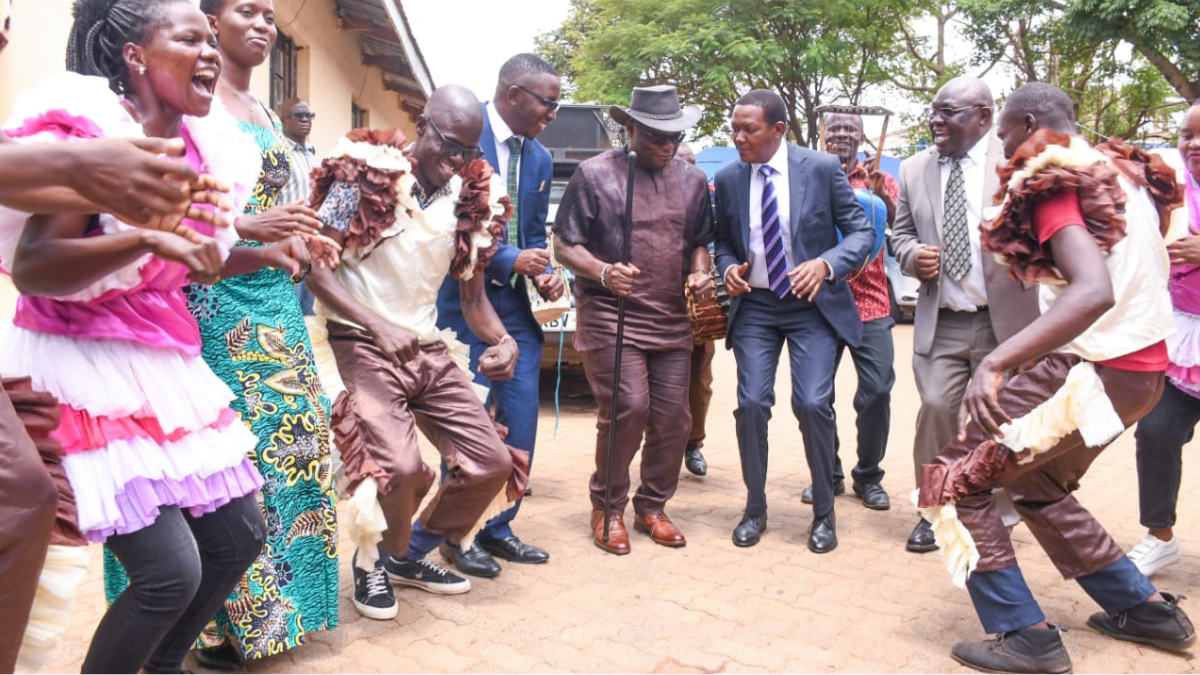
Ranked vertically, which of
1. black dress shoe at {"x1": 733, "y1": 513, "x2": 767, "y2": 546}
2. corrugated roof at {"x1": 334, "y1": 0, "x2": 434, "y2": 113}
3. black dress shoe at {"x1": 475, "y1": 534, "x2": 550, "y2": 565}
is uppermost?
corrugated roof at {"x1": 334, "y1": 0, "x2": 434, "y2": 113}

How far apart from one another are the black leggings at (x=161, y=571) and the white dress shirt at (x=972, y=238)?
3557 mm

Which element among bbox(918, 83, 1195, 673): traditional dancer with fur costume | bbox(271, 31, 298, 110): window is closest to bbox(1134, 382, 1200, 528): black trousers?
bbox(918, 83, 1195, 673): traditional dancer with fur costume

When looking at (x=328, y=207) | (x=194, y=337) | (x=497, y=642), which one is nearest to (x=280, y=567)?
(x=497, y=642)

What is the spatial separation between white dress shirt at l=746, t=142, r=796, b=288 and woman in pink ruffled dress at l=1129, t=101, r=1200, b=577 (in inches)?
70.6

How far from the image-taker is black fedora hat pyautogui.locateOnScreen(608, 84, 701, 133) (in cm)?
512

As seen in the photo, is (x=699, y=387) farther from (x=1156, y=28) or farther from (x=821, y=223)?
(x=1156, y=28)

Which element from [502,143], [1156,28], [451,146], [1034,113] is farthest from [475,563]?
[1156,28]

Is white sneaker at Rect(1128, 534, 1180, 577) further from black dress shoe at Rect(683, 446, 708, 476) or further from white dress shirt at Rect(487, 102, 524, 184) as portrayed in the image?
white dress shirt at Rect(487, 102, 524, 184)

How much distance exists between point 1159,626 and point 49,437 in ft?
12.1

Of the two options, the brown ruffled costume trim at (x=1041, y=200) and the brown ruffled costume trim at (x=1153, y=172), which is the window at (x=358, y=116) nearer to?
the brown ruffled costume trim at (x=1153, y=172)

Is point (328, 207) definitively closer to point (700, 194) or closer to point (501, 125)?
point (501, 125)

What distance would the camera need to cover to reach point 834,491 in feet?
20.0

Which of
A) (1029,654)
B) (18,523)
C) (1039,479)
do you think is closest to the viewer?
(18,523)

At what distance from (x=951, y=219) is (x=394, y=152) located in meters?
2.79
